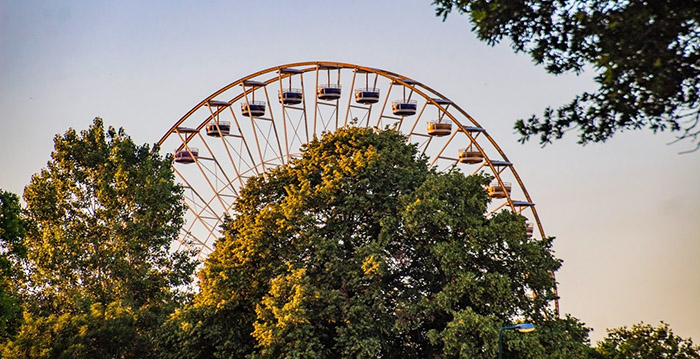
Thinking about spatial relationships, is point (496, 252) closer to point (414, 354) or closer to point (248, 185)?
point (414, 354)

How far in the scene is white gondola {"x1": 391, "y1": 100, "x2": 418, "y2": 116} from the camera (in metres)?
59.4

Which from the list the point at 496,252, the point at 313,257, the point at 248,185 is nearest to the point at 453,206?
the point at 496,252

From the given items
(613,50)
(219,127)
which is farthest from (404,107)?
(613,50)

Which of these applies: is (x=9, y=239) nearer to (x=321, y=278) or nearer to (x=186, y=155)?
(x=321, y=278)

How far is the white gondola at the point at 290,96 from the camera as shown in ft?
198

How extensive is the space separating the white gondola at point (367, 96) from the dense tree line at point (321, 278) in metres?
13.6

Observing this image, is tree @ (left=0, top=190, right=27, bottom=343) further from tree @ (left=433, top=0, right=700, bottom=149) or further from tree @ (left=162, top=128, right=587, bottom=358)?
tree @ (left=433, top=0, right=700, bottom=149)

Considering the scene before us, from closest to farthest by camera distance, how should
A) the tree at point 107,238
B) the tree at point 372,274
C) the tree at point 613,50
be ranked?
the tree at point 613,50 < the tree at point 372,274 < the tree at point 107,238

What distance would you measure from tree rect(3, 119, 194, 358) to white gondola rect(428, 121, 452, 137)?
15.4 meters

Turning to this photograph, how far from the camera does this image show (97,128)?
168ft

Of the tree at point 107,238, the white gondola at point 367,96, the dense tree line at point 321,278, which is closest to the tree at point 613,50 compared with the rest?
the dense tree line at point 321,278

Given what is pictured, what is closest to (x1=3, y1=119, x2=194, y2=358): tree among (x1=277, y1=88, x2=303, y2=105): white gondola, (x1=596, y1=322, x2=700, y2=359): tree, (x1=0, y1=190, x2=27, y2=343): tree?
(x1=0, y1=190, x2=27, y2=343): tree

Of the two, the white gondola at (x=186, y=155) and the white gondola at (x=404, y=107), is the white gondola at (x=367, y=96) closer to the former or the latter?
the white gondola at (x=404, y=107)

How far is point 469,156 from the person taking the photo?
6059 cm
